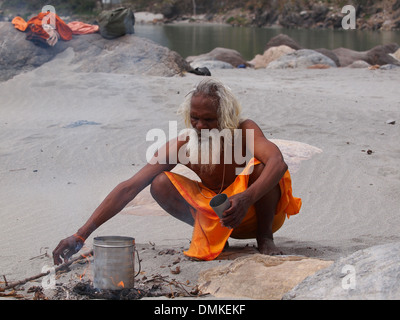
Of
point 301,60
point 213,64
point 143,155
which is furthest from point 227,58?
point 143,155

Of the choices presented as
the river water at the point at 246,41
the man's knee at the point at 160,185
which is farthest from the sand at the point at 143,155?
the river water at the point at 246,41

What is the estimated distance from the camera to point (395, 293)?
2.17 m

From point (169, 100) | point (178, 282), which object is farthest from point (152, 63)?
point (178, 282)

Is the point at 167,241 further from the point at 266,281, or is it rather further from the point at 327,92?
the point at 327,92

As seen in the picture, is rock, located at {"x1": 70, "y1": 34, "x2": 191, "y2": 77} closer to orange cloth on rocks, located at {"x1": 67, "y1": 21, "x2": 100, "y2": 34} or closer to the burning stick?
orange cloth on rocks, located at {"x1": 67, "y1": 21, "x2": 100, "y2": 34}

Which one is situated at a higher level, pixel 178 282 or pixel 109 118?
pixel 178 282

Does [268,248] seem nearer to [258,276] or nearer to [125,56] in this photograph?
[258,276]

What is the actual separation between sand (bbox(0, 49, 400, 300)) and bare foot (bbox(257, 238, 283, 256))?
176mm

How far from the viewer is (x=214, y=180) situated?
11.8 feet

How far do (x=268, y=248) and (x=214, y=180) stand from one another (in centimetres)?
48

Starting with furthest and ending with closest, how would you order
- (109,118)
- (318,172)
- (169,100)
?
(169,100), (109,118), (318,172)

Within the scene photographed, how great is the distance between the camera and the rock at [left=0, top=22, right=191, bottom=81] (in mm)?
11086

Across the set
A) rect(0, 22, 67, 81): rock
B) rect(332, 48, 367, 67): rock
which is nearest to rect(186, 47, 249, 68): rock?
rect(332, 48, 367, 67): rock
